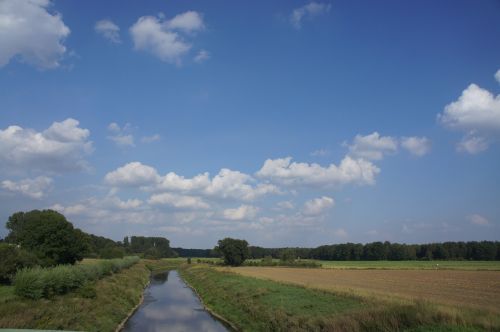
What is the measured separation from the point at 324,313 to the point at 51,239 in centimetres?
4882

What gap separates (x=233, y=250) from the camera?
124 metres

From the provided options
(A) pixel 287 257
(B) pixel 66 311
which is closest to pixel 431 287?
(B) pixel 66 311

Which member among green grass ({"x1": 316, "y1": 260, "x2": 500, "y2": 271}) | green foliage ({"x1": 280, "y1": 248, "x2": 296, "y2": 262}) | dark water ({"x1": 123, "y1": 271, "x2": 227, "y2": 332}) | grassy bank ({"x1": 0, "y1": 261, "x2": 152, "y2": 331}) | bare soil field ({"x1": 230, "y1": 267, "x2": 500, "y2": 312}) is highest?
green foliage ({"x1": 280, "y1": 248, "x2": 296, "y2": 262})

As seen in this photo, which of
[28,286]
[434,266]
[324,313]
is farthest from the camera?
[434,266]

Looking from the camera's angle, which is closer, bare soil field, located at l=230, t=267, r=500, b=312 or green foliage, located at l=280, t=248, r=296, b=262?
bare soil field, located at l=230, t=267, r=500, b=312

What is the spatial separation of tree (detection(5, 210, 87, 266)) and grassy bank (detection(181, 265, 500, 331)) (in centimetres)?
2686

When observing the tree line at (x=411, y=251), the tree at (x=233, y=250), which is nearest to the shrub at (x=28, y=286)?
the tree at (x=233, y=250)

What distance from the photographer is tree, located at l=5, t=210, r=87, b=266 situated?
60750 millimetres

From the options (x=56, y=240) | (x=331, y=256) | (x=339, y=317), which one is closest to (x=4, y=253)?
(x=56, y=240)

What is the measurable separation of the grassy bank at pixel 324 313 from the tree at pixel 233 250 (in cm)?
7667

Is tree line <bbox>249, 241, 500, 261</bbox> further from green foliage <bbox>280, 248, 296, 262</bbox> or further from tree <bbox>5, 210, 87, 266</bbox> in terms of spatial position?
tree <bbox>5, 210, 87, 266</bbox>

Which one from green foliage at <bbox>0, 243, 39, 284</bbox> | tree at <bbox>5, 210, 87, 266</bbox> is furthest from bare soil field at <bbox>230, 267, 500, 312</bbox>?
tree at <bbox>5, 210, 87, 266</bbox>

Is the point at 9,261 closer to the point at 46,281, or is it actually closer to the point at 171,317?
the point at 46,281

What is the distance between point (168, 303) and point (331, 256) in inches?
5610
